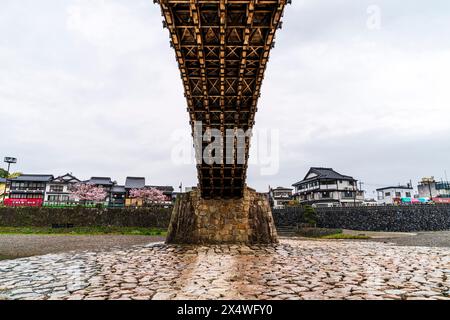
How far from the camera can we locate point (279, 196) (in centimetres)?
8250

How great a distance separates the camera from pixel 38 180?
71000 mm

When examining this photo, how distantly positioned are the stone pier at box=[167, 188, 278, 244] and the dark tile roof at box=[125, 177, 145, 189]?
6200 cm

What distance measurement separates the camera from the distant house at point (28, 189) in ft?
222

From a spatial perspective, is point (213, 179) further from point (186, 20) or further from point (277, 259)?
point (186, 20)

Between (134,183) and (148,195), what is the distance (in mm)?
7427

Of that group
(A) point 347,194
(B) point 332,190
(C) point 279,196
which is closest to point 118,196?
(C) point 279,196

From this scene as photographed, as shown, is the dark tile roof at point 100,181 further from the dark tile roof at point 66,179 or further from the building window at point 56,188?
the building window at point 56,188

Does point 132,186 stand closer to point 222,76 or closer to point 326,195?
point 326,195

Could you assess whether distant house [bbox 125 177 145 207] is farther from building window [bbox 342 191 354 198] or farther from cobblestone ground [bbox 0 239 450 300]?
cobblestone ground [bbox 0 239 450 300]

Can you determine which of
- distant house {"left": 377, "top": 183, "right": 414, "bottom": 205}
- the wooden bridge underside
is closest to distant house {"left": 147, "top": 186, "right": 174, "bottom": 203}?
distant house {"left": 377, "top": 183, "right": 414, "bottom": 205}

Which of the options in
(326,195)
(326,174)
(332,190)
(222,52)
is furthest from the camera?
→ (326,174)

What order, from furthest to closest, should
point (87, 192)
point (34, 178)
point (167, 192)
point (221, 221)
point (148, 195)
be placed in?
point (167, 192) < point (148, 195) < point (34, 178) < point (87, 192) < point (221, 221)
